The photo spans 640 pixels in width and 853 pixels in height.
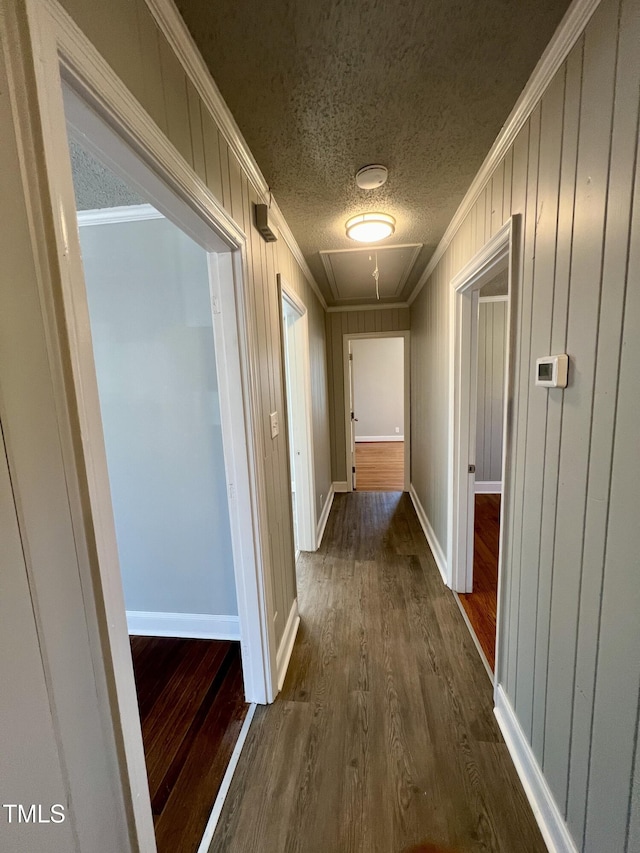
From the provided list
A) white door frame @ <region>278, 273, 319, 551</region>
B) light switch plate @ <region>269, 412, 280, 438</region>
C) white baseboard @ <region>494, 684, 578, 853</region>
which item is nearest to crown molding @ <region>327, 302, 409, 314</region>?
white door frame @ <region>278, 273, 319, 551</region>

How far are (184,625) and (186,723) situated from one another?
0.62 m

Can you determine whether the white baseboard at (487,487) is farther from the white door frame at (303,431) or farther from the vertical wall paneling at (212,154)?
the vertical wall paneling at (212,154)

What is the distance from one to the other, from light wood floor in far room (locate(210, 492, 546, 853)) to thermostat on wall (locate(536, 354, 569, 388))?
4.78 ft

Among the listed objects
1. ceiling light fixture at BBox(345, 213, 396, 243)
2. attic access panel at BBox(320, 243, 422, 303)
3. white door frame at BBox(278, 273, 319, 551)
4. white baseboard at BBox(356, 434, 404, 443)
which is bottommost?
white baseboard at BBox(356, 434, 404, 443)

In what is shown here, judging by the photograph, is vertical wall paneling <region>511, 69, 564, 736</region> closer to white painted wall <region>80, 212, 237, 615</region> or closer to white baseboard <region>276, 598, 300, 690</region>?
white baseboard <region>276, 598, 300, 690</region>

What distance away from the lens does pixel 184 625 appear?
215cm

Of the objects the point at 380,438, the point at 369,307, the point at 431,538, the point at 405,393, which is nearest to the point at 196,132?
the point at 431,538

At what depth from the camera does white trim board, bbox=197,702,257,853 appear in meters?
1.17

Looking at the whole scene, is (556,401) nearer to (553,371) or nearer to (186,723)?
(553,371)

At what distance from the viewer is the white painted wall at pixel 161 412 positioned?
1883 millimetres

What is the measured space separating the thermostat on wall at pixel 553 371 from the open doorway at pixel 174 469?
108 centimetres

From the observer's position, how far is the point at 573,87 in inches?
37.7

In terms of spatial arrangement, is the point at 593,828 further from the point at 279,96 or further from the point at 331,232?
the point at 331,232

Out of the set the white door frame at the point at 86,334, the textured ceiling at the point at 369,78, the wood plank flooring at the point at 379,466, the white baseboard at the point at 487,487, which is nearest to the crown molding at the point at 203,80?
the textured ceiling at the point at 369,78
